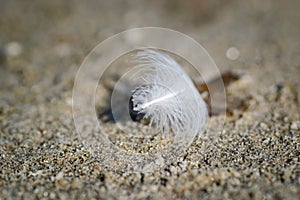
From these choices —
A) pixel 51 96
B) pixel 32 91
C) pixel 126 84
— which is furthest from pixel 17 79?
pixel 126 84

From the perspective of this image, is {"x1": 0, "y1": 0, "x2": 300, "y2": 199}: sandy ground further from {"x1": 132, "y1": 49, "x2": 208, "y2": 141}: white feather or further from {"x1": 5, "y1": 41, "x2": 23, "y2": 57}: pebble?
{"x1": 132, "y1": 49, "x2": 208, "y2": 141}: white feather

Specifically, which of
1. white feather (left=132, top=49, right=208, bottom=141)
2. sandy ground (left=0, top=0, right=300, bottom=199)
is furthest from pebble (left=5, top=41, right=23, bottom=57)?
white feather (left=132, top=49, right=208, bottom=141)

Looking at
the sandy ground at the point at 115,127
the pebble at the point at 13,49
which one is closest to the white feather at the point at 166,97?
the sandy ground at the point at 115,127

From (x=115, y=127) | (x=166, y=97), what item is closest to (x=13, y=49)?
(x=115, y=127)

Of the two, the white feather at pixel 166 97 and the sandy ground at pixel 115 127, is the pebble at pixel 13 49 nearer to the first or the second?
the sandy ground at pixel 115 127

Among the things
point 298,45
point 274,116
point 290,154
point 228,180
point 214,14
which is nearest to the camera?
point 228,180

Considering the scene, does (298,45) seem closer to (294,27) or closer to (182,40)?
(294,27)

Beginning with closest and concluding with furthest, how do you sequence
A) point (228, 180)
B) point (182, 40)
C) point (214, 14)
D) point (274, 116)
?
point (228, 180) < point (274, 116) < point (182, 40) < point (214, 14)
